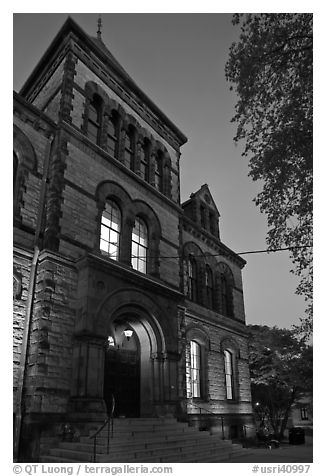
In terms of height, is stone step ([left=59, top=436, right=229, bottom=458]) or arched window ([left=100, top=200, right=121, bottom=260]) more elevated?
arched window ([left=100, top=200, right=121, bottom=260])

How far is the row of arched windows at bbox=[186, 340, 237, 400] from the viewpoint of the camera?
16969 mm

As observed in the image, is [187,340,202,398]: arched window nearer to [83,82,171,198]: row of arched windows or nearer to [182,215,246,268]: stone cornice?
[182,215,246,268]: stone cornice

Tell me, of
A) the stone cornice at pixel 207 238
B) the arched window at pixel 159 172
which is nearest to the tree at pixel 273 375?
the stone cornice at pixel 207 238

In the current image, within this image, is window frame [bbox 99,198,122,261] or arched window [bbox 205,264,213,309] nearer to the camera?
window frame [bbox 99,198,122,261]

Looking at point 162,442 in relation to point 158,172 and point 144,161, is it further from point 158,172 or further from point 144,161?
point 158,172

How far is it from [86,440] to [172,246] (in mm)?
9419

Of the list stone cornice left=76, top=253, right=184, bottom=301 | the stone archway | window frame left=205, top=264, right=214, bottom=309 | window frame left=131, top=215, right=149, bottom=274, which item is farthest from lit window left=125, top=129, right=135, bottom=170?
window frame left=205, top=264, right=214, bottom=309

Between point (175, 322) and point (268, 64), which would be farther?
point (175, 322)

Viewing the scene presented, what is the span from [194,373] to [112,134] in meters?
11.3

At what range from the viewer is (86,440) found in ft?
32.1

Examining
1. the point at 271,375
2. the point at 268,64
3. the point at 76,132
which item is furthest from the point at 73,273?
the point at 271,375

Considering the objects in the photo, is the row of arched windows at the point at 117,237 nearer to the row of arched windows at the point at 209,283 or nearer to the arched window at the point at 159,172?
the arched window at the point at 159,172

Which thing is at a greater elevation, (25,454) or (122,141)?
(122,141)

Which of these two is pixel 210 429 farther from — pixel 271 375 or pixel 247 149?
pixel 247 149
